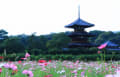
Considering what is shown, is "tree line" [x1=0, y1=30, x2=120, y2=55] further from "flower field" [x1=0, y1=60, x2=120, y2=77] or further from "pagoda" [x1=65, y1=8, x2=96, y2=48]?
"flower field" [x1=0, y1=60, x2=120, y2=77]

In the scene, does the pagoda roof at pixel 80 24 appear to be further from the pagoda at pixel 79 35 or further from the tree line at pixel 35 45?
the tree line at pixel 35 45

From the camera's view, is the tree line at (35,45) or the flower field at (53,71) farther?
the tree line at (35,45)

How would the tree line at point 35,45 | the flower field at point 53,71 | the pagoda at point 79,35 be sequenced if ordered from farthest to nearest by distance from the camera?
the pagoda at point 79,35, the tree line at point 35,45, the flower field at point 53,71

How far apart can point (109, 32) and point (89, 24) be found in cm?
2412

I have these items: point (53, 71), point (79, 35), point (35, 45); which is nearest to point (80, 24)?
point (79, 35)

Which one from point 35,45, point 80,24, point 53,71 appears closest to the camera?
point 53,71

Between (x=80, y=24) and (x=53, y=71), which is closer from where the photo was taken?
(x=53, y=71)

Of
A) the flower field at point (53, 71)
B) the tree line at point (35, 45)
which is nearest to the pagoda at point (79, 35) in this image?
the tree line at point (35, 45)

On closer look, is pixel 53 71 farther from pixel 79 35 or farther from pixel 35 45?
pixel 35 45

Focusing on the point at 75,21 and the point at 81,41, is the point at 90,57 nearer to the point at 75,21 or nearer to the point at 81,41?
the point at 81,41

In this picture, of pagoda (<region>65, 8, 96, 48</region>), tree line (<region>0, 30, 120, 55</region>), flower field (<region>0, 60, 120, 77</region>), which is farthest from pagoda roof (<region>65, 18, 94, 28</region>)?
flower field (<region>0, 60, 120, 77</region>)

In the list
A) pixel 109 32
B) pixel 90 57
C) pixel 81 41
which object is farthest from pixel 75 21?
pixel 109 32

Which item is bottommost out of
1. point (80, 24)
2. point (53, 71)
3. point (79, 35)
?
point (79, 35)

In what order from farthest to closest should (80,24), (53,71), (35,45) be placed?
(35,45) < (80,24) < (53,71)
